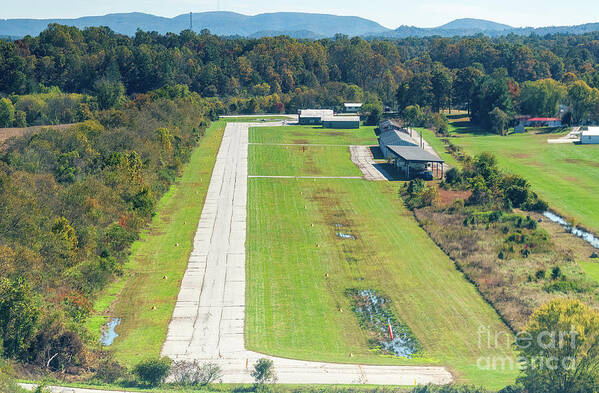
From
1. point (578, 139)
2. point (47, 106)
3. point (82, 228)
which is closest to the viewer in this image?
point (82, 228)

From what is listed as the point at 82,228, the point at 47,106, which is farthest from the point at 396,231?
the point at 47,106

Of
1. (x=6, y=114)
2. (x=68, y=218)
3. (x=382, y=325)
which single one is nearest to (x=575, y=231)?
(x=382, y=325)

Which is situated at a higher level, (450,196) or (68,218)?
(68,218)

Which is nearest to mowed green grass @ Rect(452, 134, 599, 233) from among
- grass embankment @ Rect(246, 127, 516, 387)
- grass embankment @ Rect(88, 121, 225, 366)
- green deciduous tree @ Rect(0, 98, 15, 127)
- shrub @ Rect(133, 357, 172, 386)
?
grass embankment @ Rect(246, 127, 516, 387)

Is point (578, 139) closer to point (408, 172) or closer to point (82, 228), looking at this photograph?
point (408, 172)

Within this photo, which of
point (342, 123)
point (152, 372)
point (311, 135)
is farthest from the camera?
point (342, 123)

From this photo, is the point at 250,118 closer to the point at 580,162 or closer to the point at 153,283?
the point at 580,162

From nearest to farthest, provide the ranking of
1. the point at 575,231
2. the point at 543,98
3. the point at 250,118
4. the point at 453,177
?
1. the point at 575,231
2. the point at 453,177
3. the point at 543,98
4. the point at 250,118
